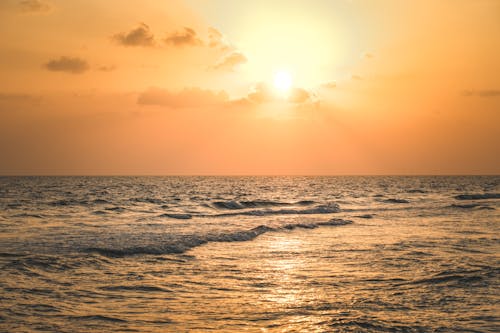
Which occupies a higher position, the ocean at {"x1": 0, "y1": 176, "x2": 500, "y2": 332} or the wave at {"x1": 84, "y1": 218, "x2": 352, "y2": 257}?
the ocean at {"x1": 0, "y1": 176, "x2": 500, "y2": 332}

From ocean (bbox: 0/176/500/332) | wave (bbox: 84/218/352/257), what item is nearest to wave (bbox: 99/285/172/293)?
ocean (bbox: 0/176/500/332)

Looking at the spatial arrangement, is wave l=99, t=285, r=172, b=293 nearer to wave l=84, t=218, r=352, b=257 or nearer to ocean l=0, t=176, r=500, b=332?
ocean l=0, t=176, r=500, b=332

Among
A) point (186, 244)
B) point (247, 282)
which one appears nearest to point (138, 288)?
point (247, 282)

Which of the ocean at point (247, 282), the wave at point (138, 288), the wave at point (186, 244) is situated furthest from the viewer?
the wave at point (186, 244)

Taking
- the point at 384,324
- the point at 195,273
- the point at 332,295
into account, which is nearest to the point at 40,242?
the point at 195,273

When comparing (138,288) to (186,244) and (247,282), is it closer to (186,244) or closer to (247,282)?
(247,282)

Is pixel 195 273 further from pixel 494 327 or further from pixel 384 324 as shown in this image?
pixel 494 327

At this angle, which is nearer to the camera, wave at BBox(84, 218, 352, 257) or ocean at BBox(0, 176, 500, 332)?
ocean at BBox(0, 176, 500, 332)

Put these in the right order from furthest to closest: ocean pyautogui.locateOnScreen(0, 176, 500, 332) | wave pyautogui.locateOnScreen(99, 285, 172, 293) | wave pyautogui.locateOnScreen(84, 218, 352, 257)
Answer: wave pyautogui.locateOnScreen(84, 218, 352, 257), wave pyautogui.locateOnScreen(99, 285, 172, 293), ocean pyautogui.locateOnScreen(0, 176, 500, 332)

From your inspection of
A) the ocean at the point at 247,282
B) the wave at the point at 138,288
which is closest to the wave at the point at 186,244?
the ocean at the point at 247,282

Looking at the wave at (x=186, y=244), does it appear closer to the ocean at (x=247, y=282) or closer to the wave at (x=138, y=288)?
the ocean at (x=247, y=282)

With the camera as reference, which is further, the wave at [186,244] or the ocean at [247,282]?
the wave at [186,244]

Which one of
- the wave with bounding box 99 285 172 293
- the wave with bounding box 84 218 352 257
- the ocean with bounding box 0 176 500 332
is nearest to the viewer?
the ocean with bounding box 0 176 500 332

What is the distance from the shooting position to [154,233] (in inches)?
1082
